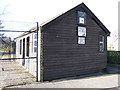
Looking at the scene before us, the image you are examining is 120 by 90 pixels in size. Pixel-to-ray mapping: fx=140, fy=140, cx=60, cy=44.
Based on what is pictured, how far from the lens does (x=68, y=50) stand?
9.53 m

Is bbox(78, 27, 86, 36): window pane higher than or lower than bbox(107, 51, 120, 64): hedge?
higher

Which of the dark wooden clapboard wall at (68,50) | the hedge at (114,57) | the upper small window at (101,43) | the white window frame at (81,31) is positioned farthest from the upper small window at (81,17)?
the hedge at (114,57)

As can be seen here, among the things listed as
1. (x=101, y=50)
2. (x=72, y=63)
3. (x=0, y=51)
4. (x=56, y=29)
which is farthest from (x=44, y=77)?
(x=101, y=50)

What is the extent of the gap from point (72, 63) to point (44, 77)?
7.74ft

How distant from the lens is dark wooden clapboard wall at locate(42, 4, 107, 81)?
8547 millimetres

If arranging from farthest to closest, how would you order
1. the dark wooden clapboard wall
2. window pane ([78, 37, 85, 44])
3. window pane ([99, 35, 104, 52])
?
window pane ([99, 35, 104, 52])
window pane ([78, 37, 85, 44])
the dark wooden clapboard wall

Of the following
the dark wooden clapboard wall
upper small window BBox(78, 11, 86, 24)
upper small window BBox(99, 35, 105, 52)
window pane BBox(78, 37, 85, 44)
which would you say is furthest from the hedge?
upper small window BBox(78, 11, 86, 24)

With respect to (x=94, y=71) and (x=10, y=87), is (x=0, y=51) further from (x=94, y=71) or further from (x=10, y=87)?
(x=94, y=71)

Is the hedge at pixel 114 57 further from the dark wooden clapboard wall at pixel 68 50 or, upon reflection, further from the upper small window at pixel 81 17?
the upper small window at pixel 81 17

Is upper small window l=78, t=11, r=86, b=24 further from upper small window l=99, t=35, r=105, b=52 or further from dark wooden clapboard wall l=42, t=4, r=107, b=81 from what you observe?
upper small window l=99, t=35, r=105, b=52

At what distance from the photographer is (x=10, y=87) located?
7.10 meters

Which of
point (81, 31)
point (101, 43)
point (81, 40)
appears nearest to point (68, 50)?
point (81, 40)

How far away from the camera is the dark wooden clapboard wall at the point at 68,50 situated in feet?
28.0

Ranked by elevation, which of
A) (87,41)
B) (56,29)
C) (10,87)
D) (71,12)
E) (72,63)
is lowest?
(10,87)
